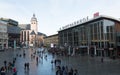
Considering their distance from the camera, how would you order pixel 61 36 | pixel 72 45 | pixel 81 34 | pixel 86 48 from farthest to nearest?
pixel 61 36 < pixel 72 45 < pixel 81 34 < pixel 86 48

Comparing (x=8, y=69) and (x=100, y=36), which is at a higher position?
(x=100, y=36)

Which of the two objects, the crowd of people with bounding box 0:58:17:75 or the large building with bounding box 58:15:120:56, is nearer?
the crowd of people with bounding box 0:58:17:75

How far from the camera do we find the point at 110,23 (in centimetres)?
8244

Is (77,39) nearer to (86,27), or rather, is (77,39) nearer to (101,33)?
(86,27)

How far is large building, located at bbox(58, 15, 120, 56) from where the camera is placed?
79.6m

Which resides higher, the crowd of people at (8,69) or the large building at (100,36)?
the large building at (100,36)

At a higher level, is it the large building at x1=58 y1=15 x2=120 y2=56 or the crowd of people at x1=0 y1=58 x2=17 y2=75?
the large building at x1=58 y1=15 x2=120 y2=56

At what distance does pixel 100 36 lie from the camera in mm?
83062

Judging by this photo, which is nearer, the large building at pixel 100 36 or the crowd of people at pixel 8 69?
the crowd of people at pixel 8 69

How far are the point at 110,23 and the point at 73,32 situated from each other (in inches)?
1283

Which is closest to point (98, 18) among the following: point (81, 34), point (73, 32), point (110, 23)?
point (110, 23)

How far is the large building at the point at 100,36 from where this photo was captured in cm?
7956

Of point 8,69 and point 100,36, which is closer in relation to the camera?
point 8,69

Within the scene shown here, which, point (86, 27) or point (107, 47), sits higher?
point (86, 27)
